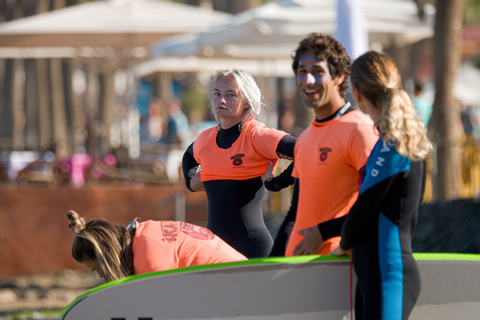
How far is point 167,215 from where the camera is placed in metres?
10.8

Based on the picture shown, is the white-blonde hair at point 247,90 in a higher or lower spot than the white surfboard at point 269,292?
higher

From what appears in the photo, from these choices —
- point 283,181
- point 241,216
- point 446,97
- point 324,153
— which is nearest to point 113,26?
point 446,97

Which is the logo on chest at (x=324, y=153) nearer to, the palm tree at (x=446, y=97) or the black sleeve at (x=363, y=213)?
the black sleeve at (x=363, y=213)

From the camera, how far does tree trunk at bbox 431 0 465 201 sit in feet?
31.2

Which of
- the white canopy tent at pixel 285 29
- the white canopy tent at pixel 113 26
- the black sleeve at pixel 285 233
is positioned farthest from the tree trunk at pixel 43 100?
the black sleeve at pixel 285 233

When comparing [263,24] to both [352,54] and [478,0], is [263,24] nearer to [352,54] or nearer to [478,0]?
[352,54]

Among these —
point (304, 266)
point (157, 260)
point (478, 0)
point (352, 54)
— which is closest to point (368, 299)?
point (304, 266)

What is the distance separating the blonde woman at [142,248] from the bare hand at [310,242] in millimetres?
488

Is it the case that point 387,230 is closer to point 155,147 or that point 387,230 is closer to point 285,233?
point 285,233

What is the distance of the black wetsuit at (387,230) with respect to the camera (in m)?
2.67

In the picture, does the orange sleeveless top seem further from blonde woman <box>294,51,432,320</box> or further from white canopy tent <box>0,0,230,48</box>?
white canopy tent <box>0,0,230,48</box>

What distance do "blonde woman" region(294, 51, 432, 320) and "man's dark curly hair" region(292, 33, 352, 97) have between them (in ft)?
1.56

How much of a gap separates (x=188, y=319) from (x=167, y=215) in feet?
25.3

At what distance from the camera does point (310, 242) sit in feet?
9.93
